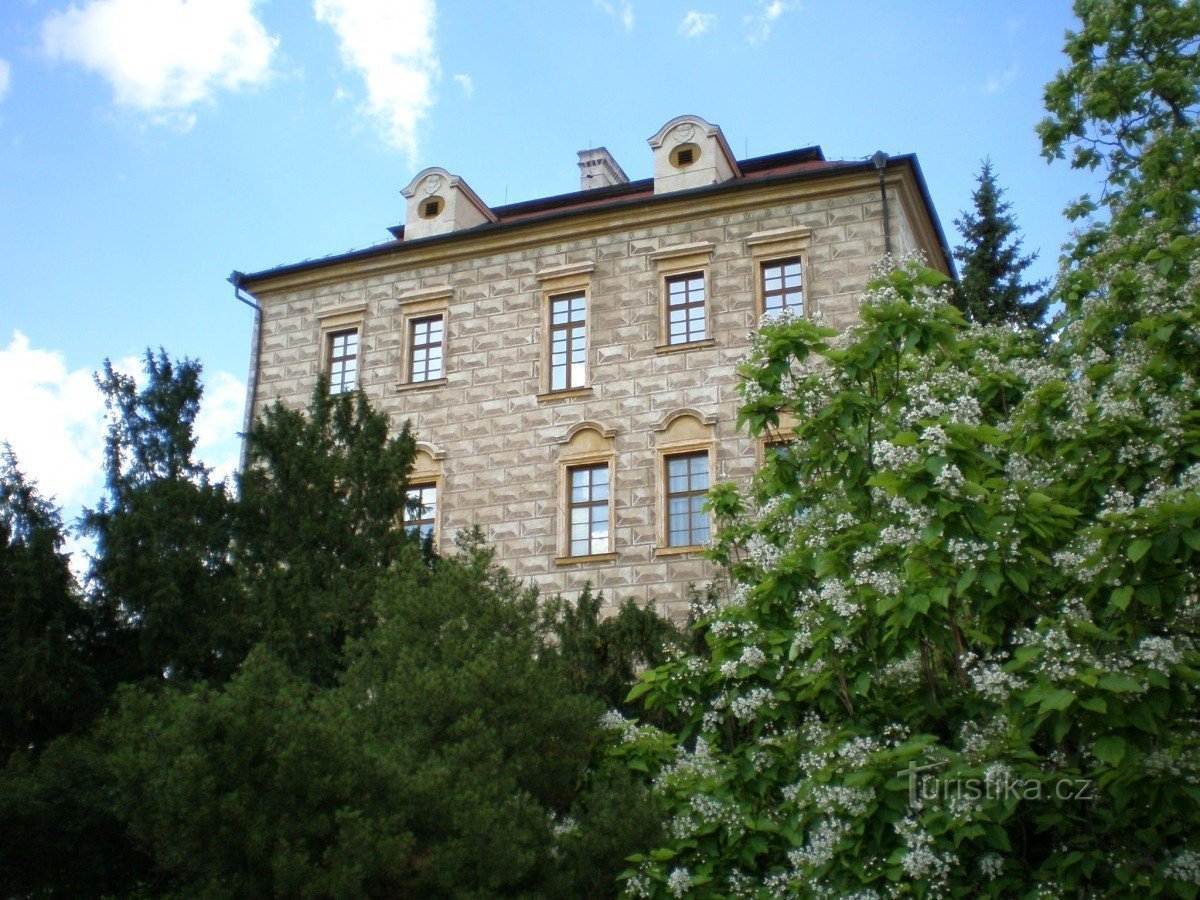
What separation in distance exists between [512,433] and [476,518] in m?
1.49

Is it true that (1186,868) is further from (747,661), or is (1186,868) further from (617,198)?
(617,198)

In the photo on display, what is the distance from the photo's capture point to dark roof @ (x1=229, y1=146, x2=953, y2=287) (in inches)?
829

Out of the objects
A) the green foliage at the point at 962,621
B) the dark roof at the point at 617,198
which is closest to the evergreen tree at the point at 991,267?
the dark roof at the point at 617,198

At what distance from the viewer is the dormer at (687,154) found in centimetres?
2200

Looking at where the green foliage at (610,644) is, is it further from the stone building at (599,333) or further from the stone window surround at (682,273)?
the stone window surround at (682,273)

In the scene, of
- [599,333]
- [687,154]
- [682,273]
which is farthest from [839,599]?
[687,154]

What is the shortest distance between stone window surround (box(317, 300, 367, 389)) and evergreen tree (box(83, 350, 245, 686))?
840 cm

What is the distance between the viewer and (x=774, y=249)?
68.6 feet

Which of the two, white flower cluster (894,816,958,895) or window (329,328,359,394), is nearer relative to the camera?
white flower cluster (894,816,958,895)

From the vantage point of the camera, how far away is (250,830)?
9.10 metres

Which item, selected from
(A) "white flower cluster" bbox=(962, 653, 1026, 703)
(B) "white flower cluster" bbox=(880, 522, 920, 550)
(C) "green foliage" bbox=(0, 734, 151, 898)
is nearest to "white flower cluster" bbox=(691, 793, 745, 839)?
(A) "white flower cluster" bbox=(962, 653, 1026, 703)

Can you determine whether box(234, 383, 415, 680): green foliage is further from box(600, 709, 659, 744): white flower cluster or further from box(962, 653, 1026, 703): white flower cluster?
box(962, 653, 1026, 703): white flower cluster

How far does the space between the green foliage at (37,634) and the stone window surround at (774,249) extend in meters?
11.0

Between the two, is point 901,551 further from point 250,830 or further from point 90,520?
point 90,520
